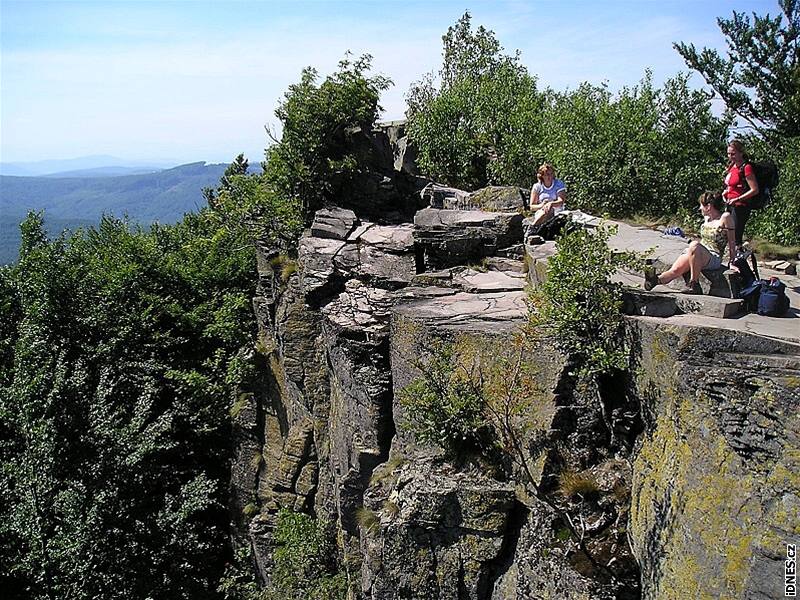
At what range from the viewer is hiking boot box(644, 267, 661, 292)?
10.2m

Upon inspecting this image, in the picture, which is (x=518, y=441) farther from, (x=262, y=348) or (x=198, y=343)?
(x=198, y=343)

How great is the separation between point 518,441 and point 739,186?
18.7 ft

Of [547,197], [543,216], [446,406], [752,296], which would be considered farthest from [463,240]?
[752,296]

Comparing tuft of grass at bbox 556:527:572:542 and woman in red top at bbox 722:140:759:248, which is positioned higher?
woman in red top at bbox 722:140:759:248

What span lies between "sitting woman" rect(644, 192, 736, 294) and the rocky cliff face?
4.46 feet

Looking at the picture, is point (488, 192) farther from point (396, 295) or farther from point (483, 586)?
point (483, 586)

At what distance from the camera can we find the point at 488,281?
→ 14164 millimetres

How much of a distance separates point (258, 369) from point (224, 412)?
2.50m

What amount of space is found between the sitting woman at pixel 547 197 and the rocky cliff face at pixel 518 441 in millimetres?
836

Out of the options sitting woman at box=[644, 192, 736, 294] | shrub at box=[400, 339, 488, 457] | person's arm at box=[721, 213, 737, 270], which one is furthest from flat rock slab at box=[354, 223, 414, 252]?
person's arm at box=[721, 213, 737, 270]

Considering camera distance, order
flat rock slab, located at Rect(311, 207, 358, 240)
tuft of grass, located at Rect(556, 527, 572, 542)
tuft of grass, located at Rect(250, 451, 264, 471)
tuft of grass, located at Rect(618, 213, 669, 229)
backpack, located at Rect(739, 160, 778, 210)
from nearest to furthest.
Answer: tuft of grass, located at Rect(556, 527, 572, 542)
backpack, located at Rect(739, 160, 778, 210)
flat rock slab, located at Rect(311, 207, 358, 240)
tuft of grass, located at Rect(618, 213, 669, 229)
tuft of grass, located at Rect(250, 451, 264, 471)

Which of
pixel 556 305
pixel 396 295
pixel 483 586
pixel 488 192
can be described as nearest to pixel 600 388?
pixel 556 305

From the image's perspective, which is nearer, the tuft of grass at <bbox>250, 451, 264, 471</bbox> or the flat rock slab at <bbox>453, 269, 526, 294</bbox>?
the flat rock slab at <bbox>453, 269, 526, 294</bbox>

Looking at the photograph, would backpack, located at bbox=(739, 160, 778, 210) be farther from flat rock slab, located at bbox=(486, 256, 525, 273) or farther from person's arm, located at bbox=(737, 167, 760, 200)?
flat rock slab, located at bbox=(486, 256, 525, 273)
